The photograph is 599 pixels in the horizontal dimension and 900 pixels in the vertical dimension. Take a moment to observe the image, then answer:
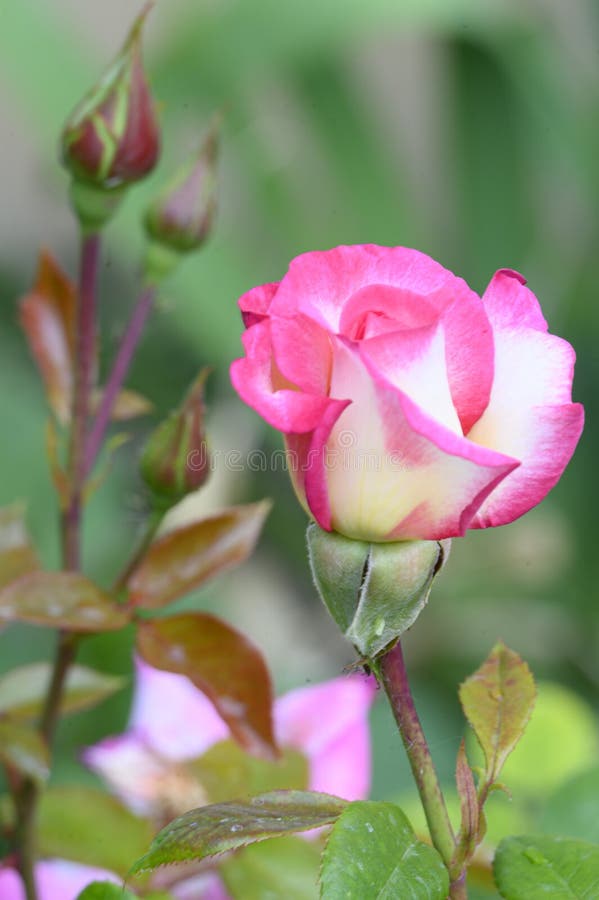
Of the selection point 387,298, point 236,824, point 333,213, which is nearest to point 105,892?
point 236,824

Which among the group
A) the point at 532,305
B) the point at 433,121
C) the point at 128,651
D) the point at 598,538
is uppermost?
the point at 532,305

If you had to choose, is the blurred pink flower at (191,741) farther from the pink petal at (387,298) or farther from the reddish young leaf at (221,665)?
the pink petal at (387,298)

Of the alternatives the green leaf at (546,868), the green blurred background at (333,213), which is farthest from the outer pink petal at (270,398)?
the green blurred background at (333,213)

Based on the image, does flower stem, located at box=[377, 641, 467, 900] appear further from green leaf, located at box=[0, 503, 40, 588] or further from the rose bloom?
green leaf, located at box=[0, 503, 40, 588]

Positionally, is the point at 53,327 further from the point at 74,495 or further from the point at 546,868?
the point at 546,868

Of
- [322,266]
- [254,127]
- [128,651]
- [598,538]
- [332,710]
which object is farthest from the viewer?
[254,127]

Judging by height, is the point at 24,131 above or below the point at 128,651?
above

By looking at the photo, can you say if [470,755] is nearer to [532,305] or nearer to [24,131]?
[532,305]

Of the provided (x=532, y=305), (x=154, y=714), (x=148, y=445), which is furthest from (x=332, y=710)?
(x=532, y=305)
